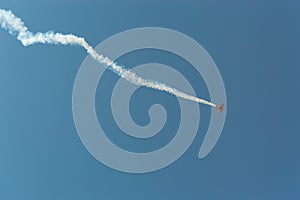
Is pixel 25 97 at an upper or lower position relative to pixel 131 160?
upper

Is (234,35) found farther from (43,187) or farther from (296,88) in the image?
(43,187)

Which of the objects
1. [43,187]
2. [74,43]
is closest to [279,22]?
[74,43]

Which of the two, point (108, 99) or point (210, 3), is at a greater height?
point (210, 3)

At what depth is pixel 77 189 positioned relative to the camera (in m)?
1.61

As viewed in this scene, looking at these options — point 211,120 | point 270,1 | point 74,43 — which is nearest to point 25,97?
point 74,43

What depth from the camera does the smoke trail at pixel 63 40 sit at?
157 centimetres

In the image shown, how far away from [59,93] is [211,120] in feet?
2.46

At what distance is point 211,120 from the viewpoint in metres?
1.67

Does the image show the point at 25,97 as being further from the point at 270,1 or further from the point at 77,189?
the point at 270,1

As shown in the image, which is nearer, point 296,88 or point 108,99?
point 108,99

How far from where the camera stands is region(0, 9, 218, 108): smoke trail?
157cm

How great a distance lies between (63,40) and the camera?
1588 mm

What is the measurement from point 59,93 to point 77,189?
0.47 meters

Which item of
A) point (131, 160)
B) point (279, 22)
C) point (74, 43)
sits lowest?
point (131, 160)
